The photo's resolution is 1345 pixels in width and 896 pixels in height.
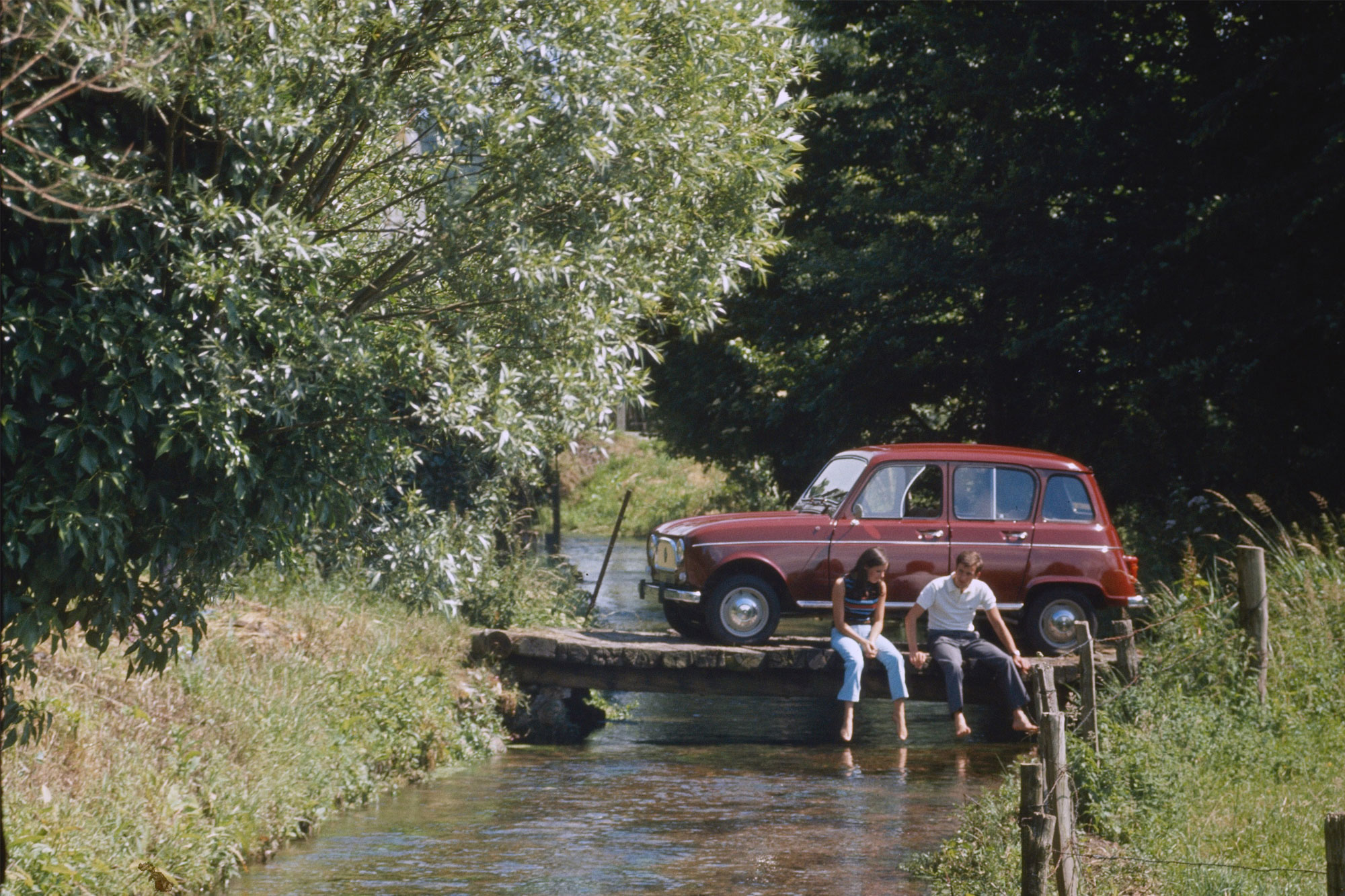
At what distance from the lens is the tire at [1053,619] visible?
14.0 meters

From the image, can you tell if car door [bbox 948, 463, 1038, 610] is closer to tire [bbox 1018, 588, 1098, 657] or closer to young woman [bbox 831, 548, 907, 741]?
tire [bbox 1018, 588, 1098, 657]

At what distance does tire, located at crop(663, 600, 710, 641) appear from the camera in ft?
48.3

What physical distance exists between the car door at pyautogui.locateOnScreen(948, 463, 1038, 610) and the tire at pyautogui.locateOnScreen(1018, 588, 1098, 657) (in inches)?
8.9

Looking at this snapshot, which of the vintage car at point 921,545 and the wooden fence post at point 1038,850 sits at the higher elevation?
the vintage car at point 921,545

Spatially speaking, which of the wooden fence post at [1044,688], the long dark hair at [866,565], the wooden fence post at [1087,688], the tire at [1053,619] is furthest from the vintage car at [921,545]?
the wooden fence post at [1044,688]

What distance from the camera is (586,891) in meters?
8.98

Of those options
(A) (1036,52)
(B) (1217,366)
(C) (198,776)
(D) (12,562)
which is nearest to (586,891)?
(C) (198,776)

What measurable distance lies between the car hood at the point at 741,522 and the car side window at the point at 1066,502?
2370mm

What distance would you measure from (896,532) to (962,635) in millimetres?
1594

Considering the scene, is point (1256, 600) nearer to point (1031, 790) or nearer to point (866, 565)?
point (866, 565)

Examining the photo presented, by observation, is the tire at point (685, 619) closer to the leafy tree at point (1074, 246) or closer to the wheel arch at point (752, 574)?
the wheel arch at point (752, 574)

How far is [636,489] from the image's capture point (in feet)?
149

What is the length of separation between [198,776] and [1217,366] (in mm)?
11996

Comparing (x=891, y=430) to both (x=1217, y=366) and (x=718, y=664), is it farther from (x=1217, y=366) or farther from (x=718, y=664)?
(x=718, y=664)
